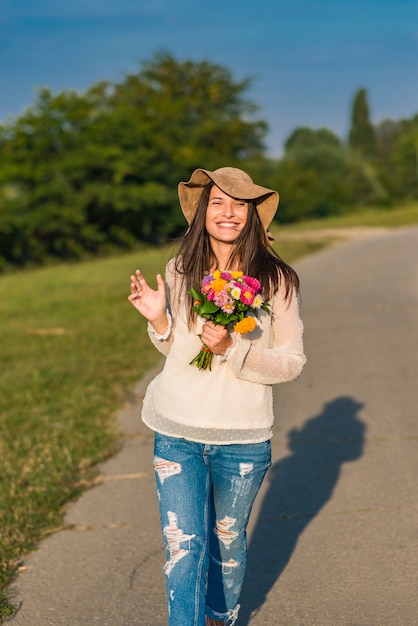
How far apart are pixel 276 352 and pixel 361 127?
108m

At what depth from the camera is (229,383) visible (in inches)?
118

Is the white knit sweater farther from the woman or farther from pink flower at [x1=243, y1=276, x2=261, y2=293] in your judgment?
pink flower at [x1=243, y1=276, x2=261, y2=293]

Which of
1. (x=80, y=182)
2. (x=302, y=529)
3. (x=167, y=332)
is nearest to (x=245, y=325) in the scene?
(x=167, y=332)

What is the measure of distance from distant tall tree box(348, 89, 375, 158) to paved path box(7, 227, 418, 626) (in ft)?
320

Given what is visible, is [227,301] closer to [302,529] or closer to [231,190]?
[231,190]

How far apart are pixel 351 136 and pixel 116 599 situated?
107915mm

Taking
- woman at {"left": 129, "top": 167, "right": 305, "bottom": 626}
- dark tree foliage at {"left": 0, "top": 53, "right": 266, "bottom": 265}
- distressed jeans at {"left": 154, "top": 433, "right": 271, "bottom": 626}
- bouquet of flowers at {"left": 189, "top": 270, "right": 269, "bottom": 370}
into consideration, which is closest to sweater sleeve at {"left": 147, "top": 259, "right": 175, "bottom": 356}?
woman at {"left": 129, "top": 167, "right": 305, "bottom": 626}

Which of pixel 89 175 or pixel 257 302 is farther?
pixel 89 175

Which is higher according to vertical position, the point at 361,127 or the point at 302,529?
the point at 361,127

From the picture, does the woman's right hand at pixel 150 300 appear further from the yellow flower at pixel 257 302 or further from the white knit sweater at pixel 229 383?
the yellow flower at pixel 257 302

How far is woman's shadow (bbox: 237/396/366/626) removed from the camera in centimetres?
417

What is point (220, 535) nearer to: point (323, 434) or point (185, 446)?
point (185, 446)

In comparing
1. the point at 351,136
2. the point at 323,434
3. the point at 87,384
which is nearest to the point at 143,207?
the point at 87,384

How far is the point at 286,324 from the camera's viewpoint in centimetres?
311
